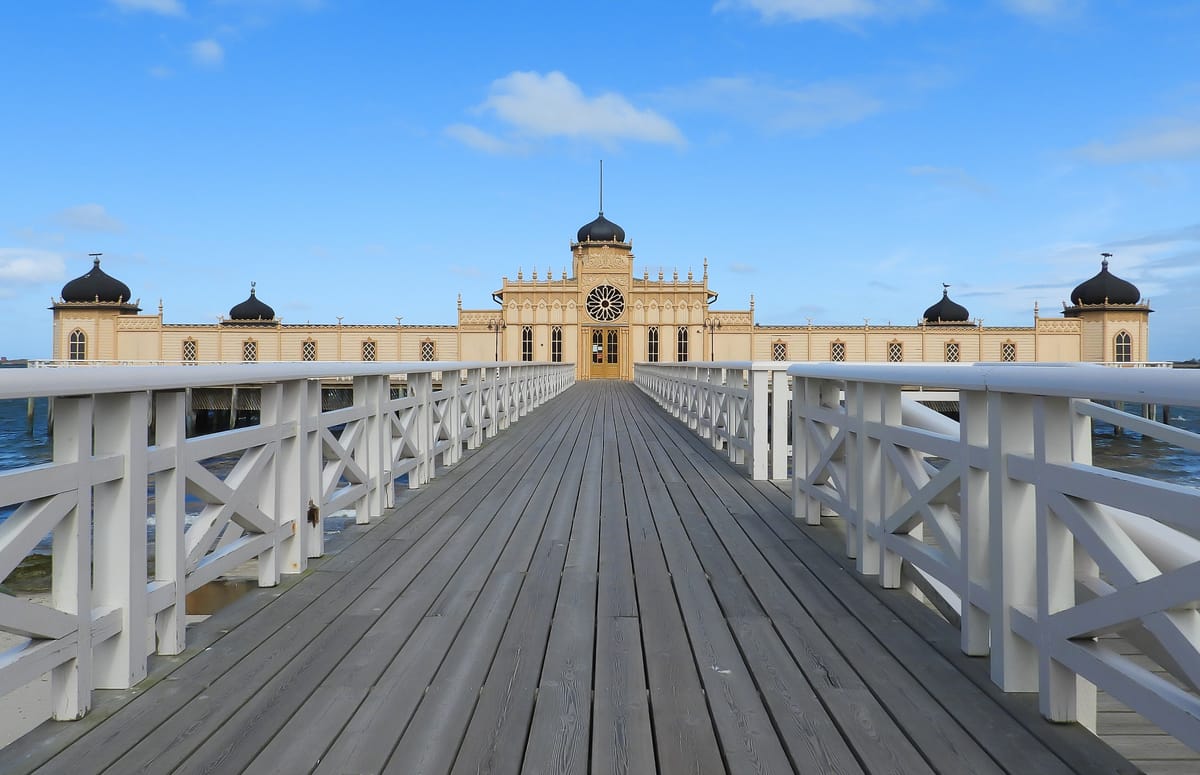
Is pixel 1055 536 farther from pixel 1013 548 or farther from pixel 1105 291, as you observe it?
pixel 1105 291

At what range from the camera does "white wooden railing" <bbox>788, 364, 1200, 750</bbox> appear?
199cm

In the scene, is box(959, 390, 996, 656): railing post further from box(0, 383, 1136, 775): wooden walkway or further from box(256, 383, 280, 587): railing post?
box(256, 383, 280, 587): railing post

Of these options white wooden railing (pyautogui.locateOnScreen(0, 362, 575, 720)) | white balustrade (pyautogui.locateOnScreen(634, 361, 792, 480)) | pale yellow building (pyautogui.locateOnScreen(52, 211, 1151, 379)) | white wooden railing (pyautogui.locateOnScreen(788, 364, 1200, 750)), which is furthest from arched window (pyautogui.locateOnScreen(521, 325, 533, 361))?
white wooden railing (pyautogui.locateOnScreen(788, 364, 1200, 750))

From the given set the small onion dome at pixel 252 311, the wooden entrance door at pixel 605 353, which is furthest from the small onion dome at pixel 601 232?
the small onion dome at pixel 252 311

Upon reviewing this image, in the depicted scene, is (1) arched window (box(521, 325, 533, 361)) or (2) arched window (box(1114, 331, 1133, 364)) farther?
(2) arched window (box(1114, 331, 1133, 364))

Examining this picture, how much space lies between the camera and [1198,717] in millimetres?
1874

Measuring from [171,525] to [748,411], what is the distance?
5988 millimetres

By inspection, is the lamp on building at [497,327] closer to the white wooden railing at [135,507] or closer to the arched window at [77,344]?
the arched window at [77,344]

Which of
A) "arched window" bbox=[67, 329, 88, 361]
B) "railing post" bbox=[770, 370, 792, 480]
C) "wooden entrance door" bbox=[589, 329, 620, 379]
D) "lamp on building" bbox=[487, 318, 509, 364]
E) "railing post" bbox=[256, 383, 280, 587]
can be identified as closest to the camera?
"railing post" bbox=[256, 383, 280, 587]

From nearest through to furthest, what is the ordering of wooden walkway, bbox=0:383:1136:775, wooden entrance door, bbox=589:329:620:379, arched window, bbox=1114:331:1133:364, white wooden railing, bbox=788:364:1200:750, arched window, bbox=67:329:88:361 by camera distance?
1. white wooden railing, bbox=788:364:1200:750
2. wooden walkway, bbox=0:383:1136:775
3. wooden entrance door, bbox=589:329:620:379
4. arched window, bbox=67:329:88:361
5. arched window, bbox=1114:331:1133:364

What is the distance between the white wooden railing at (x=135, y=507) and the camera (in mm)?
2324

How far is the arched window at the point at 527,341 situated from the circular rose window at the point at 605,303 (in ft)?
13.2

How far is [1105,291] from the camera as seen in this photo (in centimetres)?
5075

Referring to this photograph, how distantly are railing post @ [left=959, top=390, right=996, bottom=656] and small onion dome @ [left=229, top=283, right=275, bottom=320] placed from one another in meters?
57.7
